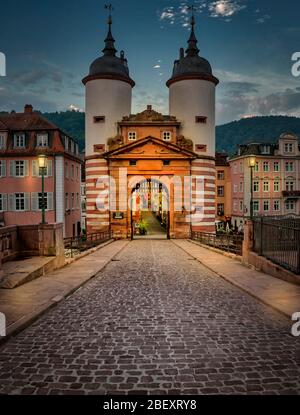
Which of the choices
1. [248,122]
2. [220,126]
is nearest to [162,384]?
[248,122]

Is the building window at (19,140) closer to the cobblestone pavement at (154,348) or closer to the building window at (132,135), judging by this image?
the building window at (132,135)

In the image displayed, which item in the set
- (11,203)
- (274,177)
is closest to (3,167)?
(11,203)

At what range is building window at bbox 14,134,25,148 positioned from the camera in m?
37.7

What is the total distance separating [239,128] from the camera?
5827 inches

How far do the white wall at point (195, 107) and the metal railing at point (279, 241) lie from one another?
74.6 feet

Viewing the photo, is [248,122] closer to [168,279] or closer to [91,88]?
[91,88]

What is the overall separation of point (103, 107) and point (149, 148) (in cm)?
627

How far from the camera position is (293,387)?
4.73 metres

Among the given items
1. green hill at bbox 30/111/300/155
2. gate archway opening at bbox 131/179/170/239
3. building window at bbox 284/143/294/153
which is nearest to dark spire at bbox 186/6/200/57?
gate archway opening at bbox 131/179/170/239

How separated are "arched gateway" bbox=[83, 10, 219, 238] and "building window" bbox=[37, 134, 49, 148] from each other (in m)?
4.19

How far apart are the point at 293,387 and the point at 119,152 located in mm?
31962

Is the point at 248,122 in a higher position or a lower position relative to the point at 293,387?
higher

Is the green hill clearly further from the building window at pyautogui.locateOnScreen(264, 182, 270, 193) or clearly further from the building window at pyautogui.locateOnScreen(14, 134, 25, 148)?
the building window at pyautogui.locateOnScreen(14, 134, 25, 148)

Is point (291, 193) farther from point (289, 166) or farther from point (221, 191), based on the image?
point (221, 191)
